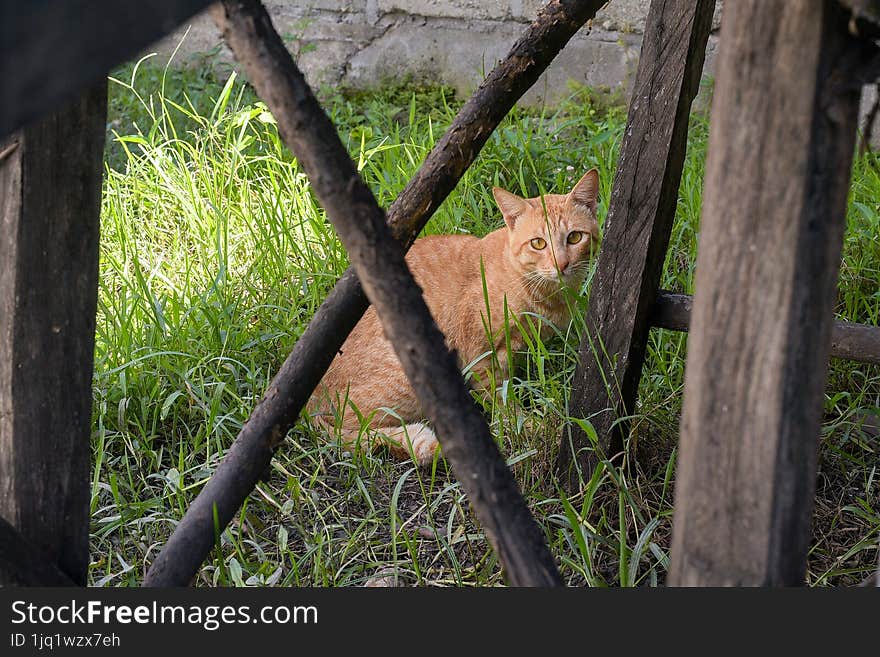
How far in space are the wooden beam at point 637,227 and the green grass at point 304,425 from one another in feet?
0.26

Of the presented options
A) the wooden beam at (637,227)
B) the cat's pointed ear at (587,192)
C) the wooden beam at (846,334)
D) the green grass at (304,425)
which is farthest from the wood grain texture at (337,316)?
the cat's pointed ear at (587,192)

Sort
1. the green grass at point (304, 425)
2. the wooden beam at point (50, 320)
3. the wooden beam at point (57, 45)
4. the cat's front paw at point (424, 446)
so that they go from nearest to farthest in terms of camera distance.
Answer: the wooden beam at point (57, 45), the wooden beam at point (50, 320), the green grass at point (304, 425), the cat's front paw at point (424, 446)

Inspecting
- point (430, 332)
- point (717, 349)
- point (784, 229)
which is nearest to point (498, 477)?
point (430, 332)

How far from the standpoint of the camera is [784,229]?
3.14 ft

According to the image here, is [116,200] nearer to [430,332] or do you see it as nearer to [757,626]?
[430,332]

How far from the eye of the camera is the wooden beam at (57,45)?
2.16ft

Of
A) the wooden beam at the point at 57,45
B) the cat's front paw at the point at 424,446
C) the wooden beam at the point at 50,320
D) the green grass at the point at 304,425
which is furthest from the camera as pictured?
the cat's front paw at the point at 424,446

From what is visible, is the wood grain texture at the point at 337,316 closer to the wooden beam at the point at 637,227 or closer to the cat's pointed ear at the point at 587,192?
the wooden beam at the point at 637,227

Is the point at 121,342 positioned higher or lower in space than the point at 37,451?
higher

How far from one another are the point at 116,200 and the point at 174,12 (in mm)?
2703

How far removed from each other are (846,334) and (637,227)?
476 millimetres

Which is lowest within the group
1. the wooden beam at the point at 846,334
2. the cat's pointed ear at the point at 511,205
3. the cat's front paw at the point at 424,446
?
the cat's front paw at the point at 424,446

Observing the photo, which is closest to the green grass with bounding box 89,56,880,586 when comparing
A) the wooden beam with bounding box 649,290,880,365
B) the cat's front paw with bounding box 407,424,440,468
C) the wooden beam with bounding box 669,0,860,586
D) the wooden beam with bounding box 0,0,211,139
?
the cat's front paw with bounding box 407,424,440,468

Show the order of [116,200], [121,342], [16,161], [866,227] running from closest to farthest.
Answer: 1. [16,161]
2. [121,342]
3. [866,227]
4. [116,200]
